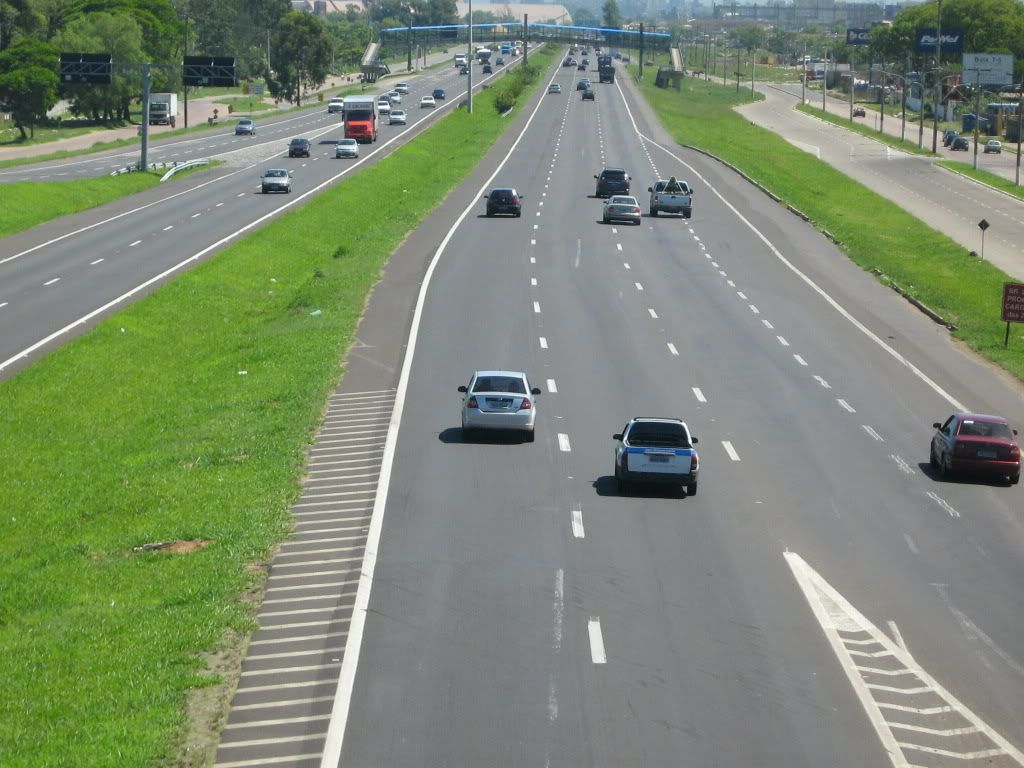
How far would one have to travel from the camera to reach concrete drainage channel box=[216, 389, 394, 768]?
18.2 metres

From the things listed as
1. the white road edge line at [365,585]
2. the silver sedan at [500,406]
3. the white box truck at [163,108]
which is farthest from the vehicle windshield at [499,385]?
the white box truck at [163,108]

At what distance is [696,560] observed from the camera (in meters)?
26.7

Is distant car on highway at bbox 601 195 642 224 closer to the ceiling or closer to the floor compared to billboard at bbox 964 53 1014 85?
closer to the floor

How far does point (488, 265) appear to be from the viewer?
6444cm

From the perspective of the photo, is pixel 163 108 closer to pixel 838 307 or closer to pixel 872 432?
pixel 838 307

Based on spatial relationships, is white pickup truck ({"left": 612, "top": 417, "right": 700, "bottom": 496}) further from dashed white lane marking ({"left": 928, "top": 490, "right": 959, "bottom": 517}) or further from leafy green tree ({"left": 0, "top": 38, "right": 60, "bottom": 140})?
leafy green tree ({"left": 0, "top": 38, "right": 60, "bottom": 140})

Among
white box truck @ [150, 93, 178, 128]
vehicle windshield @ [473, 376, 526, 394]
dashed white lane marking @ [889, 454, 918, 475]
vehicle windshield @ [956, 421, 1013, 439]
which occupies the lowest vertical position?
dashed white lane marking @ [889, 454, 918, 475]

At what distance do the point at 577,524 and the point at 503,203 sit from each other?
5192 centimetres

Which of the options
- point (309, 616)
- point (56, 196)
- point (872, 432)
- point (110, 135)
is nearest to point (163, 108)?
point (110, 135)

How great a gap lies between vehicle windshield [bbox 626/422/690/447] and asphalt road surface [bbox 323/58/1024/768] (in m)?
1.18

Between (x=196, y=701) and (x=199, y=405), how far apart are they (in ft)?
75.5

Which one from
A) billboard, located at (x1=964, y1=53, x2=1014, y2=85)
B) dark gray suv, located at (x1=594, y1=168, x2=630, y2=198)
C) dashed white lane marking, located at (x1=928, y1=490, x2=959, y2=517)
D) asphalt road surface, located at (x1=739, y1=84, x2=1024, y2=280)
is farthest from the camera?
billboard, located at (x1=964, y1=53, x2=1014, y2=85)

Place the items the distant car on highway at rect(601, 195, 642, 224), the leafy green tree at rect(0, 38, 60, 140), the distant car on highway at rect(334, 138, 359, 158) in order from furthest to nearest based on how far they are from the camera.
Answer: the leafy green tree at rect(0, 38, 60, 140)
the distant car on highway at rect(334, 138, 359, 158)
the distant car on highway at rect(601, 195, 642, 224)

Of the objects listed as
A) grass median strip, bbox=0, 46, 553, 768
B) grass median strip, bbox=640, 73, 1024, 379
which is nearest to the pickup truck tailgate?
grass median strip, bbox=0, 46, 553, 768
